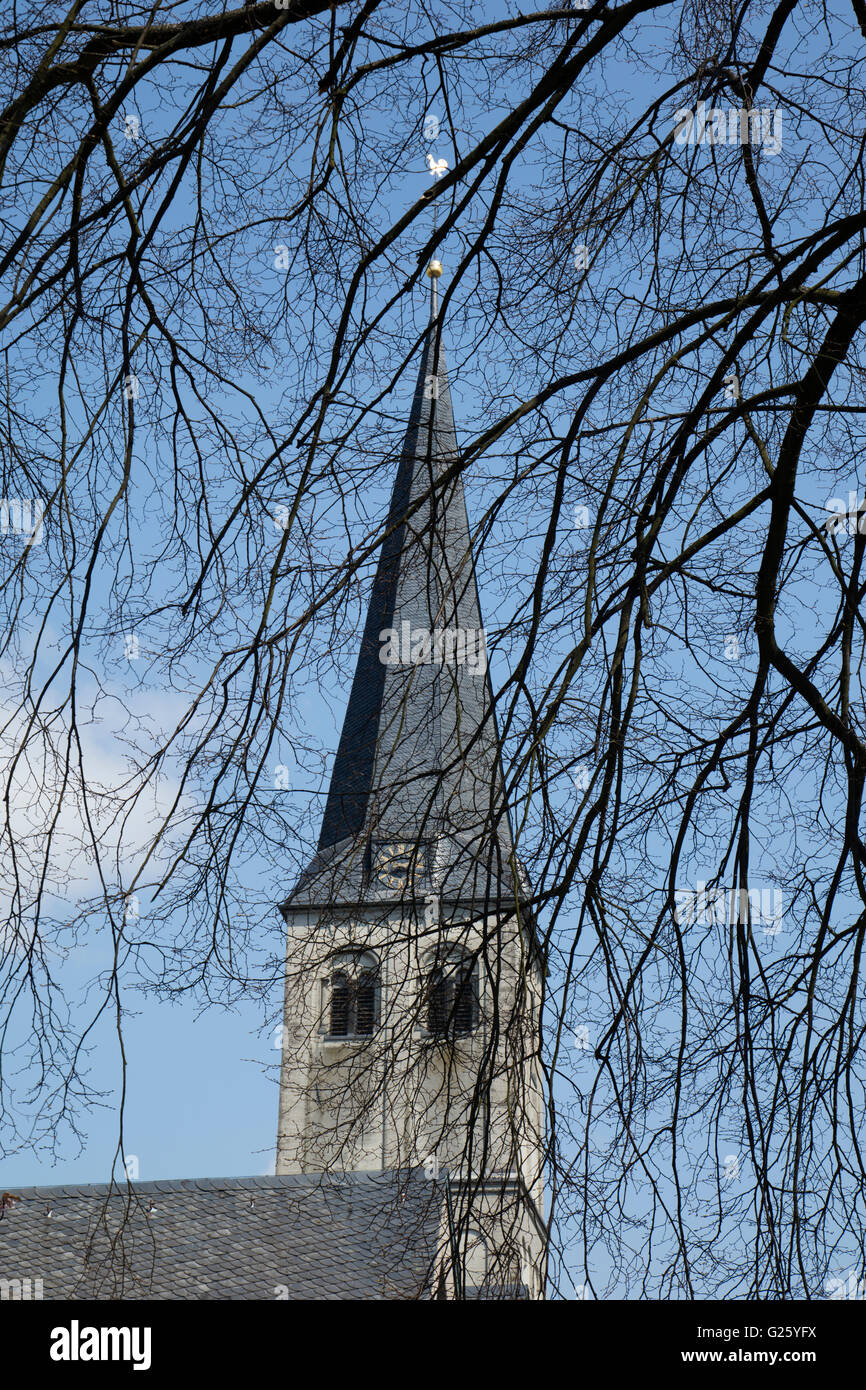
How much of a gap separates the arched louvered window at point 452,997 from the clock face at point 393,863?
0.24m

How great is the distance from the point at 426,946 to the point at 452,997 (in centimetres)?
15

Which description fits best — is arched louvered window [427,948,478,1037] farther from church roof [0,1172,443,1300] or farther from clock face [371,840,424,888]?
church roof [0,1172,443,1300]

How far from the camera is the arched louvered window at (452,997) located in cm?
376

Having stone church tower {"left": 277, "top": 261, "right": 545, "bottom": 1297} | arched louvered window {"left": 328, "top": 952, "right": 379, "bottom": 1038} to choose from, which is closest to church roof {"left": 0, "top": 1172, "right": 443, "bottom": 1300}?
arched louvered window {"left": 328, "top": 952, "right": 379, "bottom": 1038}

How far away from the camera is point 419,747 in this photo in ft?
13.5

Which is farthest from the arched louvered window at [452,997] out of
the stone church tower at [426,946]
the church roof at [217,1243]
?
the church roof at [217,1243]

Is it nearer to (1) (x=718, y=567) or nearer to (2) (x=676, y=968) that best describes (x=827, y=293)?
(1) (x=718, y=567)

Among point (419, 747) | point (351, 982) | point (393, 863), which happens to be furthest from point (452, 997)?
point (419, 747)

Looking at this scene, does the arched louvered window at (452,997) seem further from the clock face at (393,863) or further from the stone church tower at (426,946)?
→ the clock face at (393,863)

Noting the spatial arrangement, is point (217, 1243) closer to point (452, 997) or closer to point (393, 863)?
point (452, 997)

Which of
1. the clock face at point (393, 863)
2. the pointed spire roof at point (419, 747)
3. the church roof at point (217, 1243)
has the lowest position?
the church roof at point (217, 1243)

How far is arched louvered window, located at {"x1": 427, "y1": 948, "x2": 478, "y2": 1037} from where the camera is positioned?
3762 millimetres

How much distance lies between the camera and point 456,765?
3.97 m
